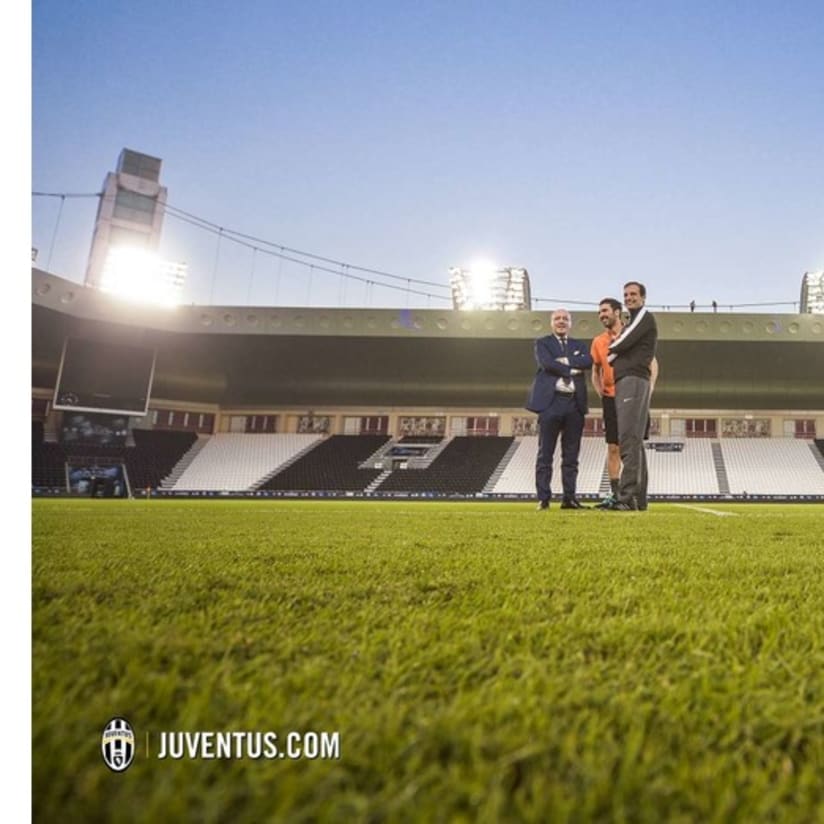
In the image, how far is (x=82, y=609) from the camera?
2.95ft

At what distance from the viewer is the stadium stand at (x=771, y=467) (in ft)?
54.0

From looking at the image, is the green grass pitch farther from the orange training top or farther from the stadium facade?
the stadium facade

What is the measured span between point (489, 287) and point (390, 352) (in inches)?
151

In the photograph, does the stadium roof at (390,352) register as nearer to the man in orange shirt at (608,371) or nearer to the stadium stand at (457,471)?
the stadium stand at (457,471)

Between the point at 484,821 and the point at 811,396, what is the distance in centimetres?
2226

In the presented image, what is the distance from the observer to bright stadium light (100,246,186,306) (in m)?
17.3

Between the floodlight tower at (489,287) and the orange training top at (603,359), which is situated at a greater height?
the floodlight tower at (489,287)

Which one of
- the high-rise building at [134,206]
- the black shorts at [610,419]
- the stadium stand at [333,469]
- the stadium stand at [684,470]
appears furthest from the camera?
the high-rise building at [134,206]

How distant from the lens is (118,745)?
0.50m

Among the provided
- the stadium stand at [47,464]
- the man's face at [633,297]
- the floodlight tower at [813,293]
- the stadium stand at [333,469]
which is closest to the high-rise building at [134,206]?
the stadium stand at [47,464]

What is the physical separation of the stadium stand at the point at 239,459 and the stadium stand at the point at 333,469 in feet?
1.87

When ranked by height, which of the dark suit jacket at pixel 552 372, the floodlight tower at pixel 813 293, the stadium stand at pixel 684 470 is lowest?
the stadium stand at pixel 684 470
